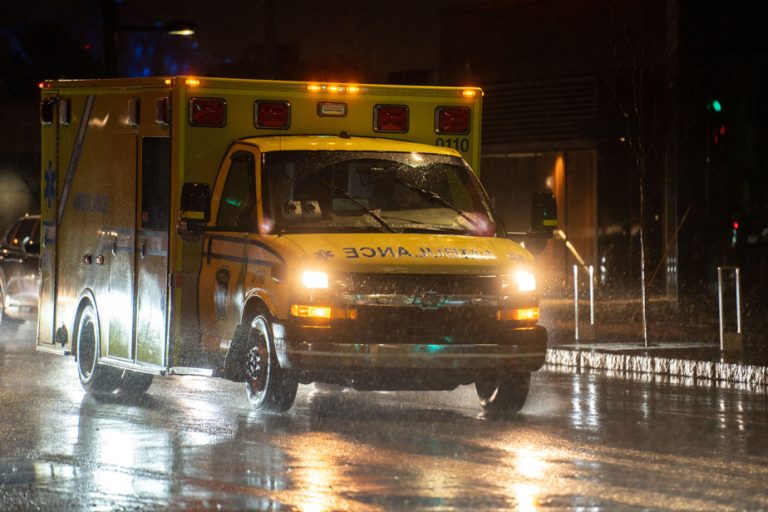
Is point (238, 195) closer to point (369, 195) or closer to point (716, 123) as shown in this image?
point (369, 195)

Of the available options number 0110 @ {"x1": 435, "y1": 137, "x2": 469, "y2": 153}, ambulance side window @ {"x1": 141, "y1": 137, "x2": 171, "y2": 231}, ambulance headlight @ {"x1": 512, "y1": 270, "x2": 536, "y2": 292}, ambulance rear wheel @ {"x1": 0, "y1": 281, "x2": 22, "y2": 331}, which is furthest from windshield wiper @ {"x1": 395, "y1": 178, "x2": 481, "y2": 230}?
ambulance rear wheel @ {"x1": 0, "y1": 281, "x2": 22, "y2": 331}

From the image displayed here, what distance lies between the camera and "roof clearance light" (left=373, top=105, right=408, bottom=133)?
540 inches

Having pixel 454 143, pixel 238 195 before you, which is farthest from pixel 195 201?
pixel 454 143

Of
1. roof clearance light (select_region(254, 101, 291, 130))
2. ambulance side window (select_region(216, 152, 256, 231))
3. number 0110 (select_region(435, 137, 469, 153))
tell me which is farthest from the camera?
number 0110 (select_region(435, 137, 469, 153))

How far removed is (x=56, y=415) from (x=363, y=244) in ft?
9.21

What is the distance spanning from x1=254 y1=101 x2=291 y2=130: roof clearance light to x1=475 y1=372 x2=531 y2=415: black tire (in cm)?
273

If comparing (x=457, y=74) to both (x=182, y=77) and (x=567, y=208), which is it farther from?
(x=182, y=77)

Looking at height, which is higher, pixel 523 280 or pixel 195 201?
pixel 195 201

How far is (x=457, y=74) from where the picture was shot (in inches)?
1363

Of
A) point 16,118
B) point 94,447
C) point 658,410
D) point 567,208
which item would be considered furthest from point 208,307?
point 16,118

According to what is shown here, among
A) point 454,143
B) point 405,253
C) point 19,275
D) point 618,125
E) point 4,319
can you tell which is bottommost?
point 4,319

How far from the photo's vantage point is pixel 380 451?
10.4 metres

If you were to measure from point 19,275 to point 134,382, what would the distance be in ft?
26.5

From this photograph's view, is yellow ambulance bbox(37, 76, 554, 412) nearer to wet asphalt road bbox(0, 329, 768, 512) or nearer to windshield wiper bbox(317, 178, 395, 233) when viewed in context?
windshield wiper bbox(317, 178, 395, 233)
